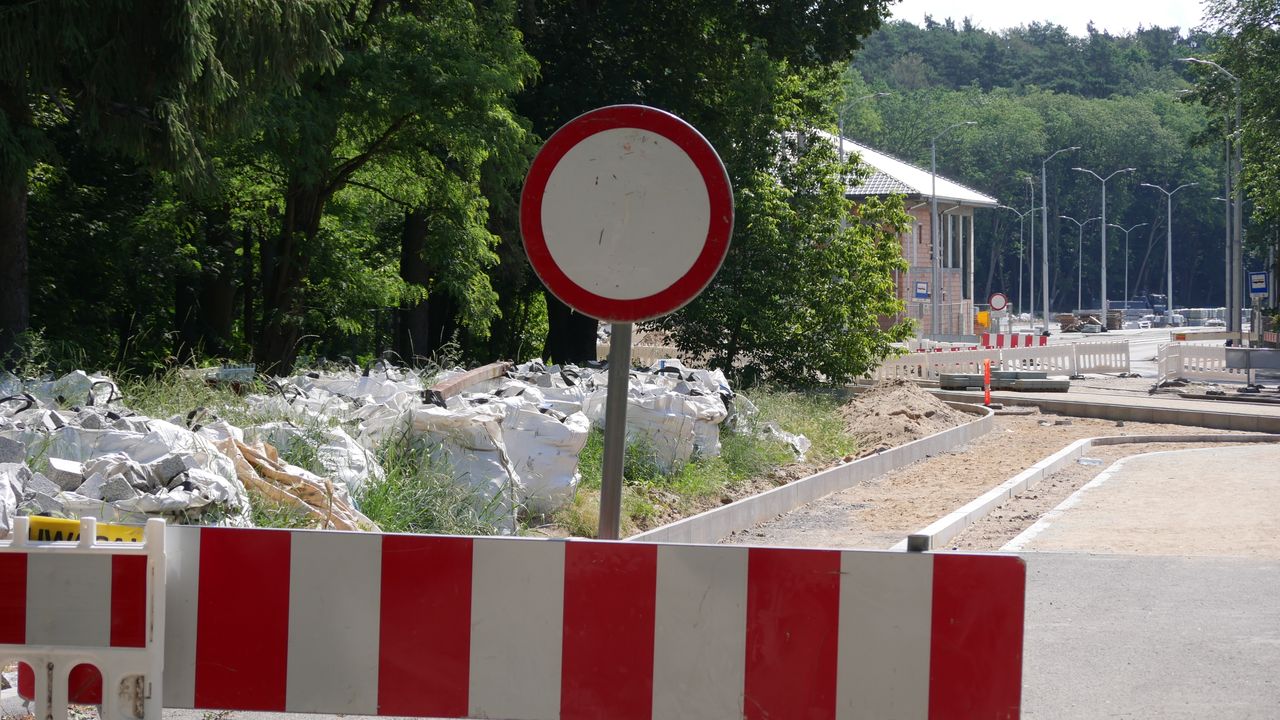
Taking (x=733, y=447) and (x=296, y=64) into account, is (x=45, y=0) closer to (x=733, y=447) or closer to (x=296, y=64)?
(x=296, y=64)

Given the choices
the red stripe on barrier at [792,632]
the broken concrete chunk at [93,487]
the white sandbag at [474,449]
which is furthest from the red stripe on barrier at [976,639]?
the white sandbag at [474,449]

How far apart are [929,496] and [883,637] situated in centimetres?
1051

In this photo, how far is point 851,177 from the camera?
2788 cm

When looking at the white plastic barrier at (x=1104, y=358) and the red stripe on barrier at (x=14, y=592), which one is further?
the white plastic barrier at (x=1104, y=358)

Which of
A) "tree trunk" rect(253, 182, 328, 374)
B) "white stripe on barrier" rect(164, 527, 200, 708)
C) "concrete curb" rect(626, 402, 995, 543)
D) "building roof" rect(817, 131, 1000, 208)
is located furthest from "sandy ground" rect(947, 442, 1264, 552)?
"building roof" rect(817, 131, 1000, 208)

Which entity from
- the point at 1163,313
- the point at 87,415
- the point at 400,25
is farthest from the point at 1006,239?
the point at 87,415

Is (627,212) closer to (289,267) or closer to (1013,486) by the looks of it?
(1013,486)

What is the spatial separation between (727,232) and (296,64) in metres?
10.8

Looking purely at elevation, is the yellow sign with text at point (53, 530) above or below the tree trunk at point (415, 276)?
below

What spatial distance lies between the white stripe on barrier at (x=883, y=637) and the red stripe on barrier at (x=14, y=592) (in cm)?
228

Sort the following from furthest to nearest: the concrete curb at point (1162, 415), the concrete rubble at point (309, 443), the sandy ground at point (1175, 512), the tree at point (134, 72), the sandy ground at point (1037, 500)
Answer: the concrete curb at point (1162, 415) < the tree at point (134, 72) < the sandy ground at point (1037, 500) < the sandy ground at point (1175, 512) < the concrete rubble at point (309, 443)

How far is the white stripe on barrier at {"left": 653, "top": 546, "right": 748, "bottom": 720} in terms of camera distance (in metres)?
3.73

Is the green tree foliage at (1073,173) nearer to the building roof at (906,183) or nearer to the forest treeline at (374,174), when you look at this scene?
the building roof at (906,183)

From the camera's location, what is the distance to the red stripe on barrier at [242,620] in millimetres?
3783
